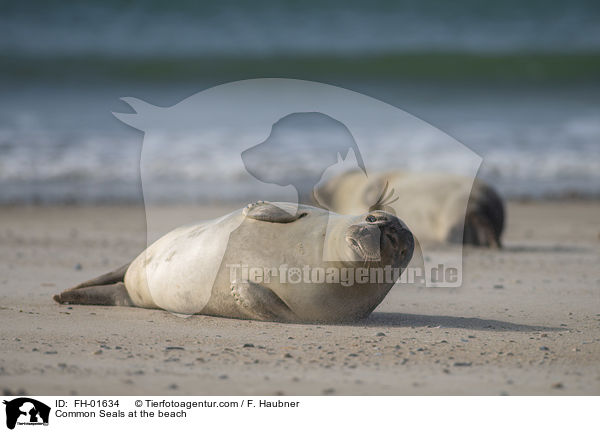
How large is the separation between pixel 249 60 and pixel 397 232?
2226 centimetres

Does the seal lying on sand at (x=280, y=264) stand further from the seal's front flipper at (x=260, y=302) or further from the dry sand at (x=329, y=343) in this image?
the dry sand at (x=329, y=343)

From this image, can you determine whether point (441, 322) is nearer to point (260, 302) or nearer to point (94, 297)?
point (260, 302)

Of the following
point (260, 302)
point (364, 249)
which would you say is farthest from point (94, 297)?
point (364, 249)

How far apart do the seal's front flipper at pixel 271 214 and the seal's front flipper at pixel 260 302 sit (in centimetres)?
42

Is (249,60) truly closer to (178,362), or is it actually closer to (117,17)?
(117,17)

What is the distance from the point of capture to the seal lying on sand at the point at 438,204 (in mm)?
8383

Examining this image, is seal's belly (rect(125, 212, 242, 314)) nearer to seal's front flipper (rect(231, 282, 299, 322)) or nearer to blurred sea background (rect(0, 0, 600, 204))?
seal's front flipper (rect(231, 282, 299, 322))

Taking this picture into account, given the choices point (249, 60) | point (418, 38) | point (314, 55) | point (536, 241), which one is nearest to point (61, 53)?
point (249, 60)

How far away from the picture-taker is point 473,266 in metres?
7.09

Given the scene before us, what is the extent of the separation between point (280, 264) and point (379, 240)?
24.0 inches

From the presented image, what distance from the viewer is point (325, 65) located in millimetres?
25812

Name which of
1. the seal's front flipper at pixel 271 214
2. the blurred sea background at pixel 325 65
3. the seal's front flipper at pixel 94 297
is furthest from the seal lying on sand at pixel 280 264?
the blurred sea background at pixel 325 65

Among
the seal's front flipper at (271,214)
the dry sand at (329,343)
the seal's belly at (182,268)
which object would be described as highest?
the seal's front flipper at (271,214)
